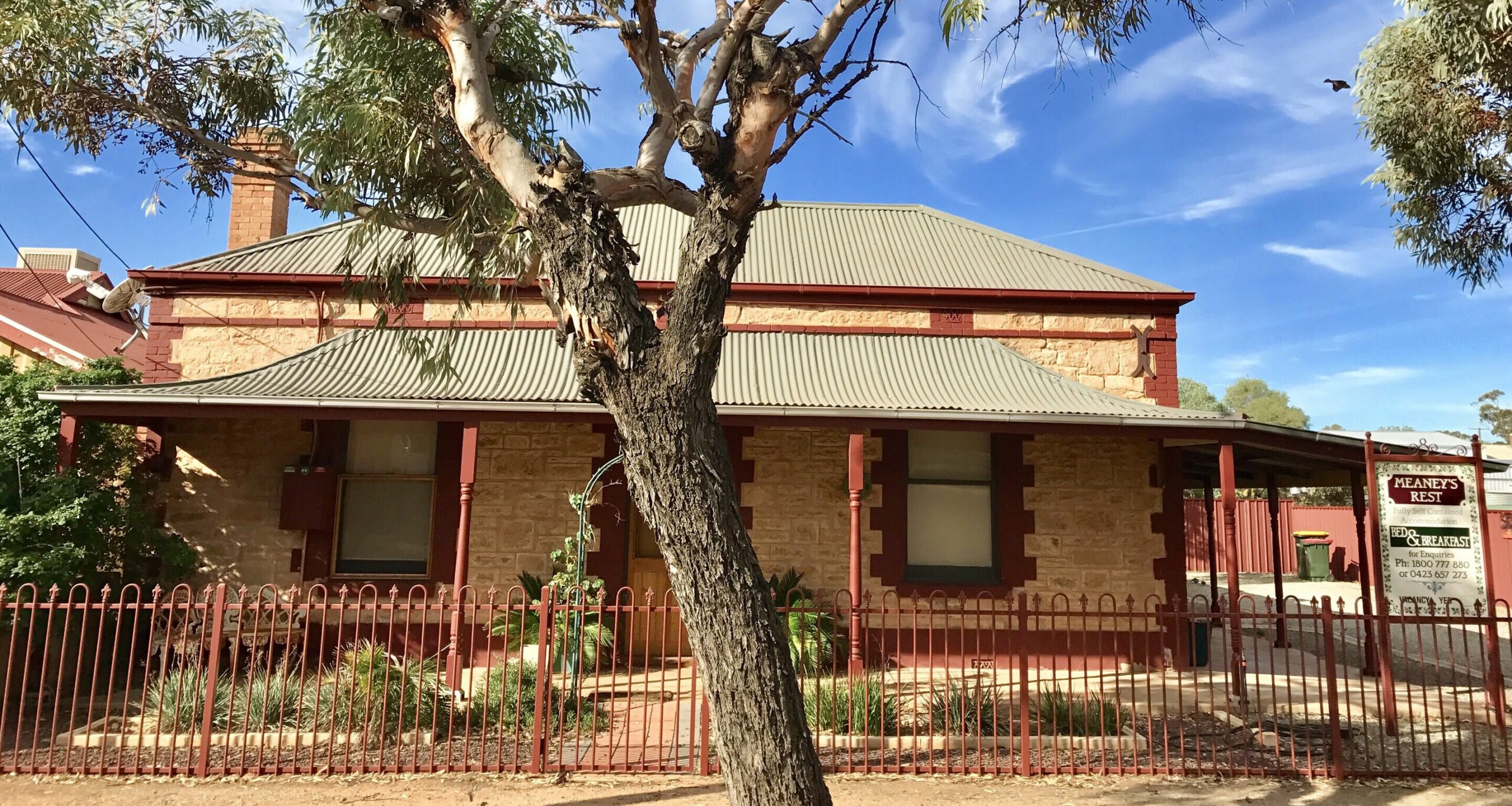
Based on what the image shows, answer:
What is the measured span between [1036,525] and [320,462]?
7.86 metres

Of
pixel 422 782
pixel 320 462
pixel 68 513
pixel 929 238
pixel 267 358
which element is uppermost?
pixel 929 238

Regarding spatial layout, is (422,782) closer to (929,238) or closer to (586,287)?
(586,287)

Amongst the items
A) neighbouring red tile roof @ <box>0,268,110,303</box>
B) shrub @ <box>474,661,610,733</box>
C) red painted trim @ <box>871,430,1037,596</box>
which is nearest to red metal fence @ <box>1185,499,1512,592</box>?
red painted trim @ <box>871,430,1037,596</box>

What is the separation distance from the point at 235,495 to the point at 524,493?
316 centimetres

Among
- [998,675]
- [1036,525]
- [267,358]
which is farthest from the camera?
[267,358]

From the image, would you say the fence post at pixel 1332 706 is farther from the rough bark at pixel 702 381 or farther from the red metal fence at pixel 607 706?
the rough bark at pixel 702 381

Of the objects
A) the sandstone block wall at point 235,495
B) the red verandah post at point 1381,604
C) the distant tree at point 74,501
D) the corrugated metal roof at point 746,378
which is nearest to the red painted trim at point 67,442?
the distant tree at point 74,501

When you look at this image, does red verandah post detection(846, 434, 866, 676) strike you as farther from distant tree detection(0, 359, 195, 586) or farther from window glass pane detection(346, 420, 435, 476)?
distant tree detection(0, 359, 195, 586)

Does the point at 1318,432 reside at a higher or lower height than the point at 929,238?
lower

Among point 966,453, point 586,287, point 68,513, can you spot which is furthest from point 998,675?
point 68,513

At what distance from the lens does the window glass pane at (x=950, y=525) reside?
10289mm

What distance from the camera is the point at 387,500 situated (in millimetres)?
10250

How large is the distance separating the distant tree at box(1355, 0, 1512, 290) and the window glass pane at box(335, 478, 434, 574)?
531 inches

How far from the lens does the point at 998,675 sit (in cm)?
952
